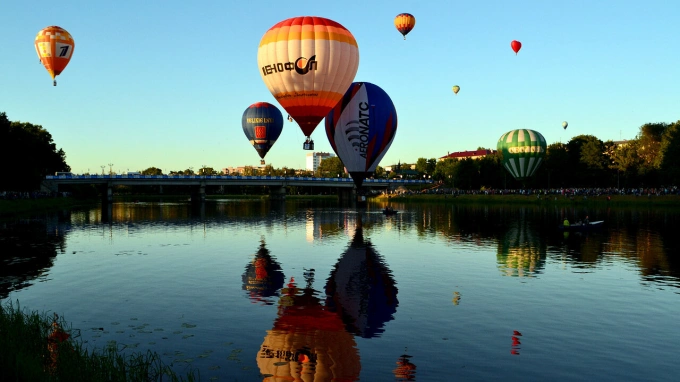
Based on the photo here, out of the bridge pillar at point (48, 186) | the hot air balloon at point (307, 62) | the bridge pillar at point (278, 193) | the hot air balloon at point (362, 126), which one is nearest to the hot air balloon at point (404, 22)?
the hot air balloon at point (362, 126)

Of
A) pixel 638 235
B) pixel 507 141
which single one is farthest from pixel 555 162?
pixel 638 235

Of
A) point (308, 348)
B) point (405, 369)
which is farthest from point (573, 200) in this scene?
point (405, 369)

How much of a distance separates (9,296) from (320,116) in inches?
1292

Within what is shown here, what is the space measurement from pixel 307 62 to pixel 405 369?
3659 centimetres

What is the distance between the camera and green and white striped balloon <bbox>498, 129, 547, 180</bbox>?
11156cm

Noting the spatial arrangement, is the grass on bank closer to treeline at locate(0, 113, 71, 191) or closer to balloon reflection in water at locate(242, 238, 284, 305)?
balloon reflection in water at locate(242, 238, 284, 305)

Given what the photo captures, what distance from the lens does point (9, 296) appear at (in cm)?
2575

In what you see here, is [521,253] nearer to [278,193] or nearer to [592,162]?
[592,162]

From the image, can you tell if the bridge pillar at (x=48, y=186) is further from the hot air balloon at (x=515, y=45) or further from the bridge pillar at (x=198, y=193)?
the hot air balloon at (x=515, y=45)

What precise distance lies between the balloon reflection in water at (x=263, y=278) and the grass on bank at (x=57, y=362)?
30.9 feet

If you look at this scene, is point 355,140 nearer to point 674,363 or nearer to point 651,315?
point 651,315

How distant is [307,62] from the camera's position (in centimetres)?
4881

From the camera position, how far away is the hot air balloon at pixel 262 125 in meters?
112

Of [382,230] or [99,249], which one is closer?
[99,249]
